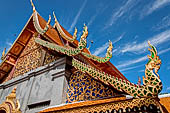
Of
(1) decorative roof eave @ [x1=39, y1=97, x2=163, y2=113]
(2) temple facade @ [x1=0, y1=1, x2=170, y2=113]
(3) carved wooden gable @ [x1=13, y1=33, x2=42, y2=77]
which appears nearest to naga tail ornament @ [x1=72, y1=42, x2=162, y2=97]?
(2) temple facade @ [x1=0, y1=1, x2=170, y2=113]

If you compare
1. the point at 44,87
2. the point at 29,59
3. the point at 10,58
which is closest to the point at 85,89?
→ the point at 44,87

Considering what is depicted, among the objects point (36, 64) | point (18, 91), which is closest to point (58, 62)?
point (36, 64)

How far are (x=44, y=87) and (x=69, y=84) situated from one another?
1.00 metres

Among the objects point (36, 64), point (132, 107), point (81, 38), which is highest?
point (36, 64)

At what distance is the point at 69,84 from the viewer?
13.5ft

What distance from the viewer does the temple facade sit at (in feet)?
7.82

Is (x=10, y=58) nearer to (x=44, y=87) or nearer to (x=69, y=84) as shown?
(x=44, y=87)

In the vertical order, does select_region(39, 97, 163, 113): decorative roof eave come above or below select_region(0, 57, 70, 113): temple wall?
below

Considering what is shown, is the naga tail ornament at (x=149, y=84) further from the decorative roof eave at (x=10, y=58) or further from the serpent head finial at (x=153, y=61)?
the decorative roof eave at (x=10, y=58)

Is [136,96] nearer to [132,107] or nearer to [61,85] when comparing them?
[132,107]

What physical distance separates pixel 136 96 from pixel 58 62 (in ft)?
9.48

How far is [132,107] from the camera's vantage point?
7.59 feet

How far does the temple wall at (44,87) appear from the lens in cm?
401

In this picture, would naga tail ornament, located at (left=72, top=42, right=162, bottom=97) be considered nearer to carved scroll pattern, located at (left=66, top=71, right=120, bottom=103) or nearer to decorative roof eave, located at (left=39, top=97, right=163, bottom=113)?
decorative roof eave, located at (left=39, top=97, right=163, bottom=113)
